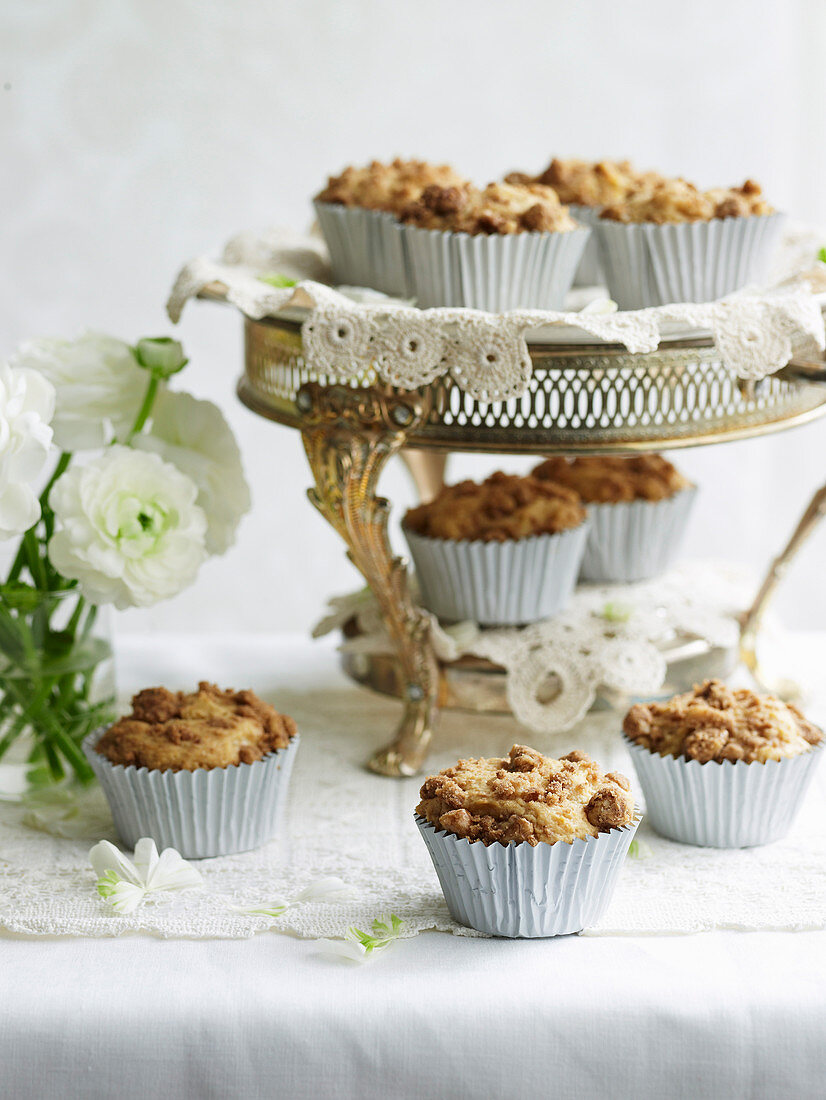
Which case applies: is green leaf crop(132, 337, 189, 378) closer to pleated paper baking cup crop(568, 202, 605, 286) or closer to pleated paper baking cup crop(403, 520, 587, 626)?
pleated paper baking cup crop(403, 520, 587, 626)

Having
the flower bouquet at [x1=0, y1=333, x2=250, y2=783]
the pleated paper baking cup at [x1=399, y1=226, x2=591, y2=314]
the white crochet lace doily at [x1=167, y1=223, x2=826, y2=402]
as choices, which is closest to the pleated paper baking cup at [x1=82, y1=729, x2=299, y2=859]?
the flower bouquet at [x1=0, y1=333, x2=250, y2=783]

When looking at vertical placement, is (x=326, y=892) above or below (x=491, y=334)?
below

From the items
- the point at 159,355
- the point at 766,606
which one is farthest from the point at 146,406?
the point at 766,606

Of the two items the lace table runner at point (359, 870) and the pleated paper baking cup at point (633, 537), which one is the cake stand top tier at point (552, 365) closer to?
the pleated paper baking cup at point (633, 537)

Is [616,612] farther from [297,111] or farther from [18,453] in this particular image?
[297,111]

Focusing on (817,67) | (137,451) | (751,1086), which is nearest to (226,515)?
(137,451)

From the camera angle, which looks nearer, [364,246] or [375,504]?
[375,504]

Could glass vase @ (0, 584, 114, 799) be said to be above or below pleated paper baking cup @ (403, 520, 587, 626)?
below
